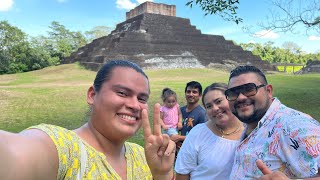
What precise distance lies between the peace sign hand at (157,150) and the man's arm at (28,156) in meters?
0.54

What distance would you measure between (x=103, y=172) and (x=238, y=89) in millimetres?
1358

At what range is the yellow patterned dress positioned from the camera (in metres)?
1.14

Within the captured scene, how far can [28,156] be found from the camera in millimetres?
968

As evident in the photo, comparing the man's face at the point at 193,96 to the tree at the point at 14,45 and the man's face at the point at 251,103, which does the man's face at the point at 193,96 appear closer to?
the man's face at the point at 251,103

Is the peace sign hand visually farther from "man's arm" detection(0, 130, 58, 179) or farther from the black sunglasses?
the black sunglasses

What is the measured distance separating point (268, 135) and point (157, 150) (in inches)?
32.0

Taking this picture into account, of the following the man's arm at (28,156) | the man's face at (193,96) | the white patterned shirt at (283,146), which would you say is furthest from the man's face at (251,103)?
the man's face at (193,96)

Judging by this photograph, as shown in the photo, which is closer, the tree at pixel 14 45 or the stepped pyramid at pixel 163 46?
the stepped pyramid at pixel 163 46

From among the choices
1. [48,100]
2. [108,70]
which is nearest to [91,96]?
[108,70]

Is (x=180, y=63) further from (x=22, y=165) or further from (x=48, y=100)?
(x=22, y=165)

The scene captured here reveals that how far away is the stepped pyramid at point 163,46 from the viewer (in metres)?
22.9

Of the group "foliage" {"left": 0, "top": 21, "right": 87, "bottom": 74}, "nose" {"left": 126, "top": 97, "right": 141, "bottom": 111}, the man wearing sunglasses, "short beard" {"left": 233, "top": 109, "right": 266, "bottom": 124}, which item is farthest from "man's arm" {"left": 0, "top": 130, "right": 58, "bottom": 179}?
"foliage" {"left": 0, "top": 21, "right": 87, "bottom": 74}

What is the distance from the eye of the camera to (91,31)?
5516cm

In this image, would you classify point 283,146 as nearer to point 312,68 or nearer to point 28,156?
point 28,156
